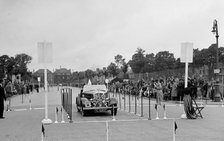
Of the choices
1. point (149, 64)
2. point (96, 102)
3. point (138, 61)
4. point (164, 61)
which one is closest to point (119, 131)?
point (96, 102)

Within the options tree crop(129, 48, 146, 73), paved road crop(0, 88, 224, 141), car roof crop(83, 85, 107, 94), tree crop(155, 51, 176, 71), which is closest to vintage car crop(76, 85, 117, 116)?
car roof crop(83, 85, 107, 94)

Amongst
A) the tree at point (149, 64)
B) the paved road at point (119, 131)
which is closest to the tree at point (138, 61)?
the tree at point (149, 64)

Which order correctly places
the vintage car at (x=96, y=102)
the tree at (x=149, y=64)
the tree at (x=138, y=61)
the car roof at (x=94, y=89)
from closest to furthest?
the vintage car at (x=96, y=102) → the car roof at (x=94, y=89) → the tree at (x=149, y=64) → the tree at (x=138, y=61)

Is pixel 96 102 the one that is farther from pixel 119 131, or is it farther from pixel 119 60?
pixel 119 60

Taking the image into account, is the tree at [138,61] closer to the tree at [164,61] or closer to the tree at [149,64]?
the tree at [149,64]

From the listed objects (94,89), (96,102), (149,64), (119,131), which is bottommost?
(119,131)

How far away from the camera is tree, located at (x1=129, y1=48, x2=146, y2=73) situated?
3824 inches

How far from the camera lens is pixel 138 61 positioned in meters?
97.2

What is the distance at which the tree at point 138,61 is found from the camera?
319 ft

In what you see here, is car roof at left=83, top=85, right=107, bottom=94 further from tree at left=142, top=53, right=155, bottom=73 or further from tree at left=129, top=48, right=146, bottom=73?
tree at left=129, top=48, right=146, bottom=73

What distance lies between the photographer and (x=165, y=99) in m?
31.9

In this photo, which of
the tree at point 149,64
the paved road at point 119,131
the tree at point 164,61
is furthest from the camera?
the tree at point 149,64

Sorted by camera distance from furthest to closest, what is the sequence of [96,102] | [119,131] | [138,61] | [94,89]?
[138,61], [94,89], [96,102], [119,131]

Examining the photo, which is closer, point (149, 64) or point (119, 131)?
point (119, 131)
